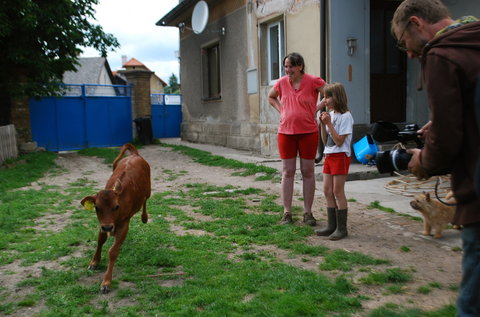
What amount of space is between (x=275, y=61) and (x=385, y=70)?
2825 millimetres

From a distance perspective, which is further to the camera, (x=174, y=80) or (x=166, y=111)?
(x=174, y=80)

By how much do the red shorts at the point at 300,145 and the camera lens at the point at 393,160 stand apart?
2.47 meters

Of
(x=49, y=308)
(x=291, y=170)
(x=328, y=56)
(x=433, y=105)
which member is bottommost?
(x=49, y=308)

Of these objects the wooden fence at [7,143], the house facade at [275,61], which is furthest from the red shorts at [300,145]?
the wooden fence at [7,143]

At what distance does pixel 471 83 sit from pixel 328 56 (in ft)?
23.4

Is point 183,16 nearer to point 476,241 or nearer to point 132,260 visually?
point 132,260

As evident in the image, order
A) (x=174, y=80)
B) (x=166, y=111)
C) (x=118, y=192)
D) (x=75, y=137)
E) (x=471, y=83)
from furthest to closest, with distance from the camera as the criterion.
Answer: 1. (x=174, y=80)
2. (x=166, y=111)
3. (x=75, y=137)
4. (x=118, y=192)
5. (x=471, y=83)

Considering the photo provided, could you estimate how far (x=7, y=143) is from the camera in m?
11.7

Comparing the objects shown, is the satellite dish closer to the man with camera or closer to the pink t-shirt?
the pink t-shirt

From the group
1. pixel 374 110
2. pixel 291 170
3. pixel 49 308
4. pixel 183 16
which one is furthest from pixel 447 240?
pixel 183 16

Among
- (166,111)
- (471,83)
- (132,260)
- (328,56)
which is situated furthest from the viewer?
(166,111)

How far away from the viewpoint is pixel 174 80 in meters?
89.6

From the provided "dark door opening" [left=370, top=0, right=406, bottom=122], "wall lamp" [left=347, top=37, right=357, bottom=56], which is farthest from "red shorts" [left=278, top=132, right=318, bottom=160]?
"dark door opening" [left=370, top=0, right=406, bottom=122]

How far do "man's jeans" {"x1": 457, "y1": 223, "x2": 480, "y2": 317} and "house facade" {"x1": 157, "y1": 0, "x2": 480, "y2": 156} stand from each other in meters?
7.08
